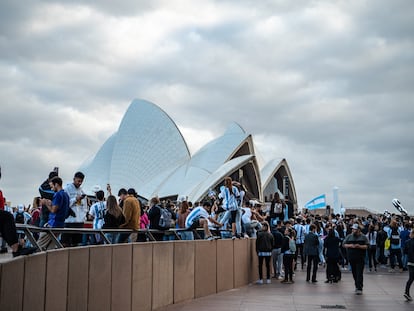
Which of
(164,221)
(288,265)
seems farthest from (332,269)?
(164,221)

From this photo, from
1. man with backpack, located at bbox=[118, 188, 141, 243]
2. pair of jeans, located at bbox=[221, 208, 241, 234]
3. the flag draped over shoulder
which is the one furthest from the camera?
the flag draped over shoulder

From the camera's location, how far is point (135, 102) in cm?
5162

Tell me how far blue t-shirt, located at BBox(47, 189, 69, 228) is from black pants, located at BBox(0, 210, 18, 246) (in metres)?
2.30

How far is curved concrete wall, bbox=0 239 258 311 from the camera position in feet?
17.0

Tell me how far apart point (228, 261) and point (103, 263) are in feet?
20.4

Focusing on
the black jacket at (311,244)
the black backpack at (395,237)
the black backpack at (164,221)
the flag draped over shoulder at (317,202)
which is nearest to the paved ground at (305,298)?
the black jacket at (311,244)

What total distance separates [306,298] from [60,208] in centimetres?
649

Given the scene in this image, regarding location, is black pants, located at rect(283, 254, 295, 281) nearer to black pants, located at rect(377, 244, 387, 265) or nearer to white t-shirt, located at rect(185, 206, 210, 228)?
white t-shirt, located at rect(185, 206, 210, 228)

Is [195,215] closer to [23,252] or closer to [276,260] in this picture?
[276,260]

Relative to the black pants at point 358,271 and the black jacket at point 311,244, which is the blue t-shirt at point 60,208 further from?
the black jacket at point 311,244

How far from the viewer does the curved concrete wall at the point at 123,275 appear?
5.19m

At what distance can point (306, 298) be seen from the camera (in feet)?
38.6

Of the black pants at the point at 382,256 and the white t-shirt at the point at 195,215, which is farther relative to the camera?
the black pants at the point at 382,256

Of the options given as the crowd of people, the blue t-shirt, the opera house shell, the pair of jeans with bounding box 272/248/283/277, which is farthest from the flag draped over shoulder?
the blue t-shirt
